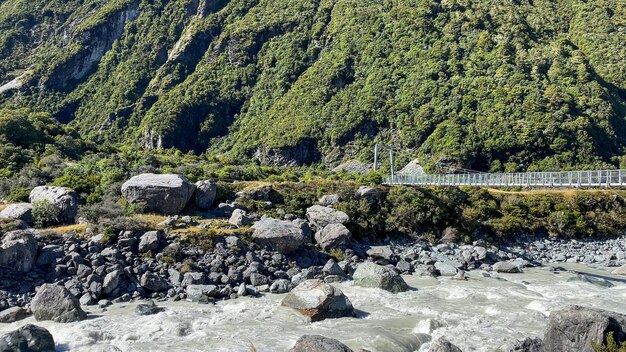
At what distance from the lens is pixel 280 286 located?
21141 millimetres

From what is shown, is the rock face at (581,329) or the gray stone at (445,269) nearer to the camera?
the rock face at (581,329)

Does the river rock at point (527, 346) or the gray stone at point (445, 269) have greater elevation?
the river rock at point (527, 346)

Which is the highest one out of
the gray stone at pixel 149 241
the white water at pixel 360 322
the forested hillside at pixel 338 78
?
the forested hillside at pixel 338 78

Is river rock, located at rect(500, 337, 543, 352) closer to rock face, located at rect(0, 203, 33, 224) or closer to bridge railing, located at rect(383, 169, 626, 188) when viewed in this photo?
rock face, located at rect(0, 203, 33, 224)

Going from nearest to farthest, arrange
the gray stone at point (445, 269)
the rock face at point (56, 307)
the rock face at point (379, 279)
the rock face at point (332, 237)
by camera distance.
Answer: the rock face at point (56, 307) → the rock face at point (379, 279) → the gray stone at point (445, 269) → the rock face at point (332, 237)

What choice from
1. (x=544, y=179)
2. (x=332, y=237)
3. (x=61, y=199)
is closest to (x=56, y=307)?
(x=61, y=199)

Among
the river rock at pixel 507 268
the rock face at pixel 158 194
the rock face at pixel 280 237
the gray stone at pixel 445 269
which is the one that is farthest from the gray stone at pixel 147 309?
the river rock at pixel 507 268

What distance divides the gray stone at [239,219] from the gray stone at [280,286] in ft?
23.3

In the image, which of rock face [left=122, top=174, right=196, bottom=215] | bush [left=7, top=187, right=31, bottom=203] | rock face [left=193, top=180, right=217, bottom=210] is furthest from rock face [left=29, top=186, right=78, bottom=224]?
rock face [left=193, top=180, right=217, bottom=210]

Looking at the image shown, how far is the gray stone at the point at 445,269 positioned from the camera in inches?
994

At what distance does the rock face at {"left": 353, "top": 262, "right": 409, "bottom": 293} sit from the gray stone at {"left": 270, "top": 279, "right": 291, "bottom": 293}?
320cm

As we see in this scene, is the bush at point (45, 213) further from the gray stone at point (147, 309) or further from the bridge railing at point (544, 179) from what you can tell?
the bridge railing at point (544, 179)

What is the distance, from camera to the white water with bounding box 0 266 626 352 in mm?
15039

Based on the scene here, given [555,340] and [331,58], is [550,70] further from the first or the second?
[555,340]
